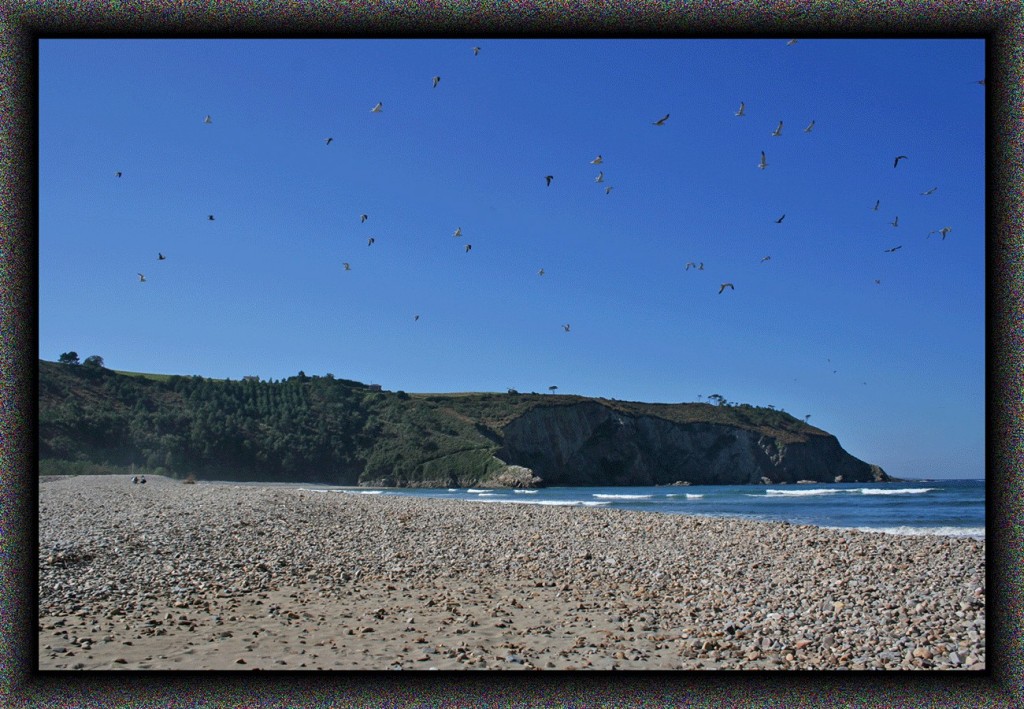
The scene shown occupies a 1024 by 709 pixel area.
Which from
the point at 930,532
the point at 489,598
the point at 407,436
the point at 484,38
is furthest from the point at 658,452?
the point at 484,38

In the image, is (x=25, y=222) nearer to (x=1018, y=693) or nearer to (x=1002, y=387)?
(x=1002, y=387)

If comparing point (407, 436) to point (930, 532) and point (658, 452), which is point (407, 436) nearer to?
point (658, 452)

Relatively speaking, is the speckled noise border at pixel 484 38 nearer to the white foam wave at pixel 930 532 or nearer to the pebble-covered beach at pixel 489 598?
the pebble-covered beach at pixel 489 598

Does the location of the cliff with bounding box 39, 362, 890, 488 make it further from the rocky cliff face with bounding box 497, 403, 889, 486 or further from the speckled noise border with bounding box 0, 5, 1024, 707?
the speckled noise border with bounding box 0, 5, 1024, 707

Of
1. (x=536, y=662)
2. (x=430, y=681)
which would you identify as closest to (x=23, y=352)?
(x=430, y=681)

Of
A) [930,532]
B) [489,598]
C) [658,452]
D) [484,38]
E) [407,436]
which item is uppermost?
[484,38]

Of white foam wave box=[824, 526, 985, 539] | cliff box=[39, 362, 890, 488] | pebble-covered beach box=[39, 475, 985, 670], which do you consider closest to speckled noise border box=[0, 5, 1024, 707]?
pebble-covered beach box=[39, 475, 985, 670]
